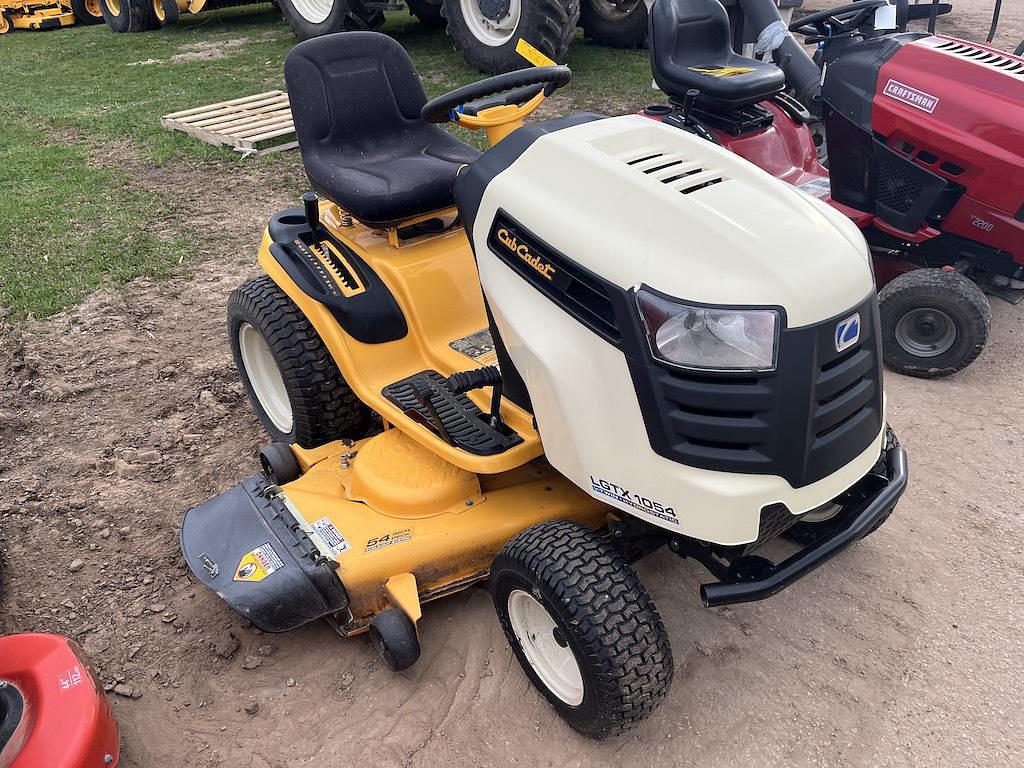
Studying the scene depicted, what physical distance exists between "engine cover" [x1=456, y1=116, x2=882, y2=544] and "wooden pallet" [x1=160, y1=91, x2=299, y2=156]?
14.9ft

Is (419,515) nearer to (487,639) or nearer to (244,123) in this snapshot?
(487,639)

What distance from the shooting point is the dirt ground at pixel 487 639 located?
1.99 meters

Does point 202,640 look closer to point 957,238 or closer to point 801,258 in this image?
point 801,258

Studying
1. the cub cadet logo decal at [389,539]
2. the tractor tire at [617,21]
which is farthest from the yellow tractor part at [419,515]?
the tractor tire at [617,21]

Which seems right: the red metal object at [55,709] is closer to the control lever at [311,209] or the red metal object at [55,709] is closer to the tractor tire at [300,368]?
the tractor tire at [300,368]

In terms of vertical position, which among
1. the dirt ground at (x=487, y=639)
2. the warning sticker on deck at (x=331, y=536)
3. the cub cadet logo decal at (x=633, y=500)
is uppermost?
the cub cadet logo decal at (x=633, y=500)

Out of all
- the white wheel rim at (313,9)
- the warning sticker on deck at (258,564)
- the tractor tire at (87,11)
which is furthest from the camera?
the tractor tire at (87,11)

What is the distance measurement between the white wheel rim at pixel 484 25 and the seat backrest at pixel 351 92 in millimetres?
4604

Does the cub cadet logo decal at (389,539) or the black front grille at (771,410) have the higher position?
the black front grille at (771,410)

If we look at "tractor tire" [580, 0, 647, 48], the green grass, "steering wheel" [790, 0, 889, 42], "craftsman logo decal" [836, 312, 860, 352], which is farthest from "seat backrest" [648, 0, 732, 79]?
"tractor tire" [580, 0, 647, 48]

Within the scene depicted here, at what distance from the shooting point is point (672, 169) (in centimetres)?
185

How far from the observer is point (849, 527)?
5.92 feet

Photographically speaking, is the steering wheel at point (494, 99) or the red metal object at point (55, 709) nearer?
the red metal object at point (55, 709)

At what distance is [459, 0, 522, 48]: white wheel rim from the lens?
724 cm
